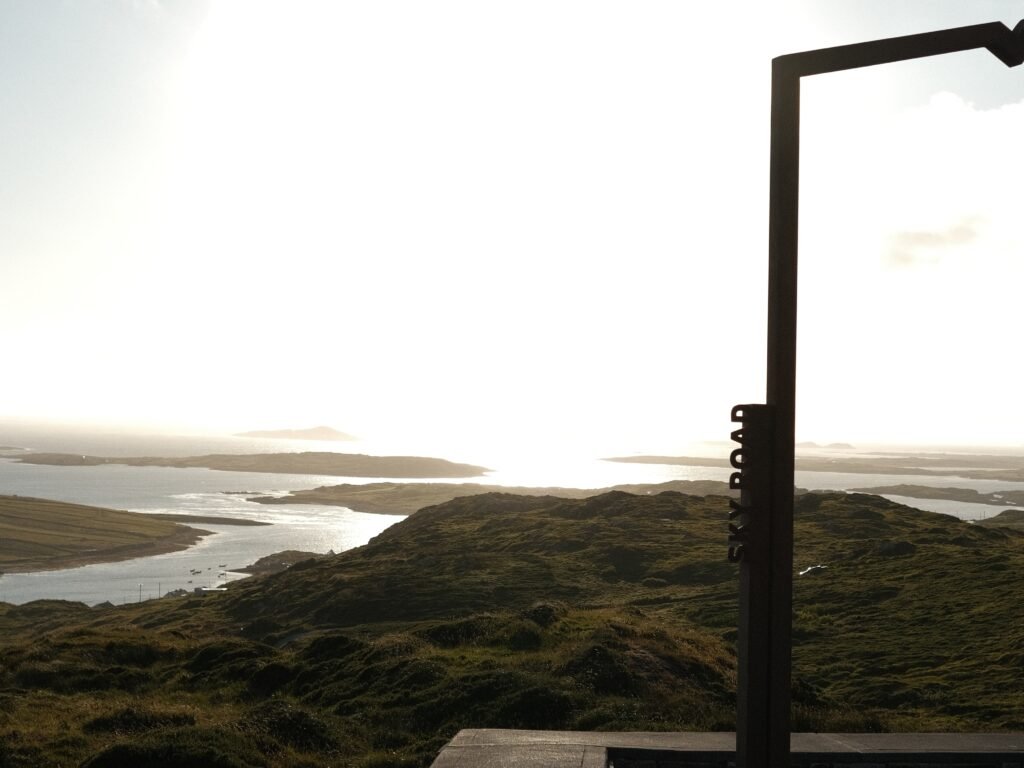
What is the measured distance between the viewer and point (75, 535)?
481 ft

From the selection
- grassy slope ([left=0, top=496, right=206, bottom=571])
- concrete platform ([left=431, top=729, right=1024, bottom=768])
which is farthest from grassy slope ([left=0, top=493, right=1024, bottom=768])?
grassy slope ([left=0, top=496, right=206, bottom=571])

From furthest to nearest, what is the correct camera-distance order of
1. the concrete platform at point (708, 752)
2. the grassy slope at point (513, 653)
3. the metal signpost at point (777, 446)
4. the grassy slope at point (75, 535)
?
the grassy slope at point (75, 535) < the grassy slope at point (513, 653) < the concrete platform at point (708, 752) < the metal signpost at point (777, 446)

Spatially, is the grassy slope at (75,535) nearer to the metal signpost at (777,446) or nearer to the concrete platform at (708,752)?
the concrete platform at (708,752)

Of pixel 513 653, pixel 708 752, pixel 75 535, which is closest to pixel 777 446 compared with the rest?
pixel 708 752

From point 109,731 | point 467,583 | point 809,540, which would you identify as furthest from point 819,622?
point 109,731

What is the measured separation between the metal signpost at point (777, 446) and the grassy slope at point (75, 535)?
140 m

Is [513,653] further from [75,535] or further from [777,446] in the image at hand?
[75,535]

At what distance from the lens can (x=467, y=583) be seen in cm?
5475

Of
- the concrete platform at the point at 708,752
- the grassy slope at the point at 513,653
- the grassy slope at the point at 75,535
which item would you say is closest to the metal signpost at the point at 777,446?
the concrete platform at the point at 708,752

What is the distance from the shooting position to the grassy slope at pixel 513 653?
16.5m

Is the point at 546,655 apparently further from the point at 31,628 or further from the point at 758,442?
the point at 31,628

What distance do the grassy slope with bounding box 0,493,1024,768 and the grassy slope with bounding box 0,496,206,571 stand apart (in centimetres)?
6487

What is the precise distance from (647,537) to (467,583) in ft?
73.9

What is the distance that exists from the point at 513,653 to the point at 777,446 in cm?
2196
